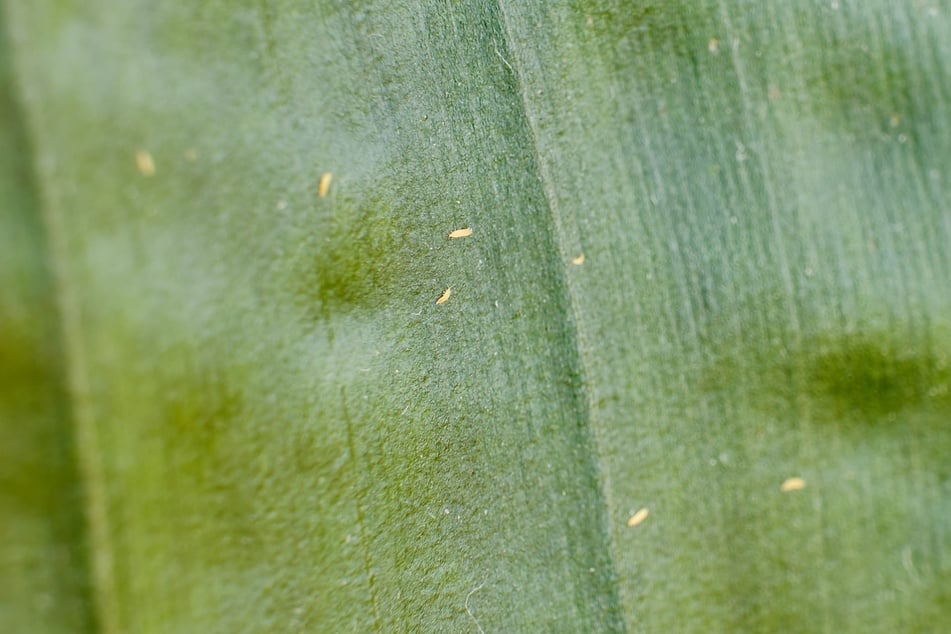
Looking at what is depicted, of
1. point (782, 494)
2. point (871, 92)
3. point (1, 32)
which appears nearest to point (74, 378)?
point (1, 32)

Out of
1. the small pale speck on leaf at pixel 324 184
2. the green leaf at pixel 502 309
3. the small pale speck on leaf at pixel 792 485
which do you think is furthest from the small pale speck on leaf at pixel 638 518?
the small pale speck on leaf at pixel 324 184

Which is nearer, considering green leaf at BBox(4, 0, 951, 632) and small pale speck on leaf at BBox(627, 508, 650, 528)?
green leaf at BBox(4, 0, 951, 632)

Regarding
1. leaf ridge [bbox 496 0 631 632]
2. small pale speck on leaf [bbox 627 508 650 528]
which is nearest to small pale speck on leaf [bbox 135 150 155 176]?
leaf ridge [bbox 496 0 631 632]

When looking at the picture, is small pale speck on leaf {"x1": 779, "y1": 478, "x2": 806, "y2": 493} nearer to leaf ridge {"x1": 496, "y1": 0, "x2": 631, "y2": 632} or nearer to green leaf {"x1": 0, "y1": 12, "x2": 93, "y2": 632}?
leaf ridge {"x1": 496, "y1": 0, "x2": 631, "y2": 632}

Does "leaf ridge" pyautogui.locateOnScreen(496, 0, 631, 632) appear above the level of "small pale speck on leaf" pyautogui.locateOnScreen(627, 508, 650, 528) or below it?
above

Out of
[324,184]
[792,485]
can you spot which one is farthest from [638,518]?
[324,184]

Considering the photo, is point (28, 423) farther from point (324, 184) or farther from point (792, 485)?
point (792, 485)

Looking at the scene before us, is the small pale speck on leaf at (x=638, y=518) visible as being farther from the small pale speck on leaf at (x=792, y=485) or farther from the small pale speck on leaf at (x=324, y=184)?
the small pale speck on leaf at (x=324, y=184)
